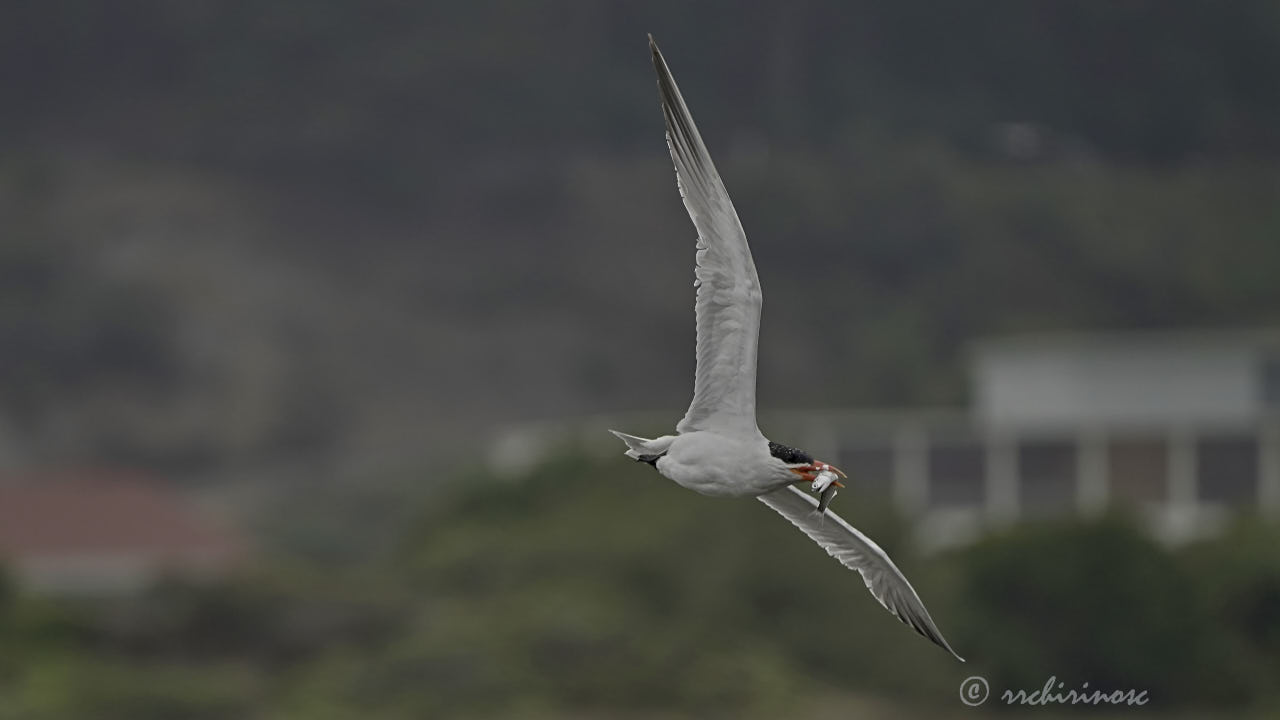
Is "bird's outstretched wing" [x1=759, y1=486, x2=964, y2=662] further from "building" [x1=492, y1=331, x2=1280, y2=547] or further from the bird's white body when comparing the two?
"building" [x1=492, y1=331, x2=1280, y2=547]

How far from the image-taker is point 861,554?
1264 cm

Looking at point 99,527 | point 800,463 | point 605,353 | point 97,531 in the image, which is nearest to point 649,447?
point 800,463

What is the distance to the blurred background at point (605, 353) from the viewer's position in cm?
3441

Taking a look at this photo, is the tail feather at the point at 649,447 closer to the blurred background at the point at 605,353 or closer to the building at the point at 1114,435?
the blurred background at the point at 605,353

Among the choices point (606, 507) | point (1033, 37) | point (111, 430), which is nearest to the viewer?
point (606, 507)

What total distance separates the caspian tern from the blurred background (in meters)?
19.9

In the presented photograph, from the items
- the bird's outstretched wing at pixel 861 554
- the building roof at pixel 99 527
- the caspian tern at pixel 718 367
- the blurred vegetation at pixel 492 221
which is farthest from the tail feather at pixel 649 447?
the blurred vegetation at pixel 492 221

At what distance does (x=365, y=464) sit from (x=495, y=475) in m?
28.7

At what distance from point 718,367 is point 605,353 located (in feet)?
220

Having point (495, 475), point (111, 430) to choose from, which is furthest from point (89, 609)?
point (111, 430)

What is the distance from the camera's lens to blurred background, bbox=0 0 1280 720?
34406mm

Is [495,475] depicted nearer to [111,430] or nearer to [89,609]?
[89,609]

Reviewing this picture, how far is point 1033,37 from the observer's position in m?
62.4

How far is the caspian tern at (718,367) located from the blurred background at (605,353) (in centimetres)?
1986
